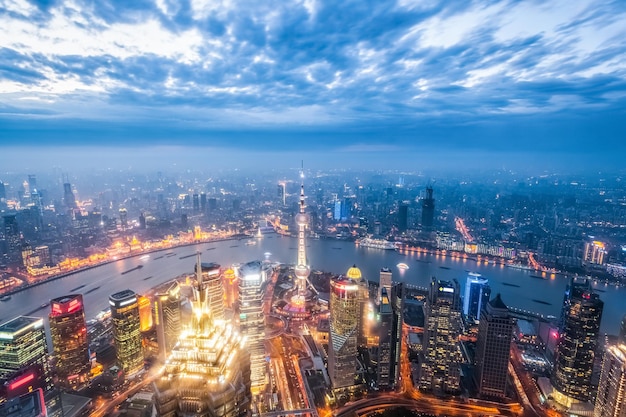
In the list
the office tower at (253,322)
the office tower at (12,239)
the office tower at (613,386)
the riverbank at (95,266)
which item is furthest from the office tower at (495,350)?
the office tower at (12,239)

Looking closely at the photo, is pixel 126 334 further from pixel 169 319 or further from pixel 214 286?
pixel 214 286

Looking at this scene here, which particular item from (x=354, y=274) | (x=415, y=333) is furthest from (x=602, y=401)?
(x=354, y=274)

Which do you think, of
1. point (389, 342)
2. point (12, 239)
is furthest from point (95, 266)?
point (389, 342)

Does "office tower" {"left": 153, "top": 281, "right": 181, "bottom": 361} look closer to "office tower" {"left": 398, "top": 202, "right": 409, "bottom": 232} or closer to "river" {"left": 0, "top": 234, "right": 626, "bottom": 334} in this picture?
"river" {"left": 0, "top": 234, "right": 626, "bottom": 334}

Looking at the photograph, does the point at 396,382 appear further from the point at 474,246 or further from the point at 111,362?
the point at 474,246

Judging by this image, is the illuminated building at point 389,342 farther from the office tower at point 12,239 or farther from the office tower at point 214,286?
the office tower at point 12,239
